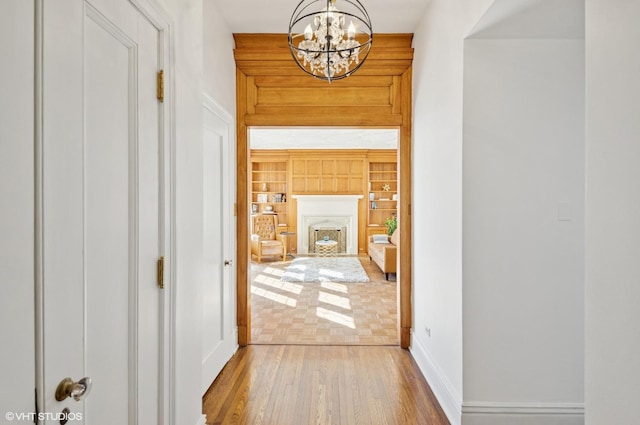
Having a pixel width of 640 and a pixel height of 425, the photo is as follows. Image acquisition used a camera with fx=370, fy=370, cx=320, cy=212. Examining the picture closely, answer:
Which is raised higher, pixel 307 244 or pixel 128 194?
pixel 128 194

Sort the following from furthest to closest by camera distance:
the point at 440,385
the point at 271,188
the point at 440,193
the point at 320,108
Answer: the point at 271,188
the point at 320,108
the point at 440,193
the point at 440,385

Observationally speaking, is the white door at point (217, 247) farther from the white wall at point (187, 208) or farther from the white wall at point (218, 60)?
the white wall at point (187, 208)

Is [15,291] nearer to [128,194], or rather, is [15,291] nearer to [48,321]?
[48,321]

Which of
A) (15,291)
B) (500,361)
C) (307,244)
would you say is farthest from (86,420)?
(307,244)

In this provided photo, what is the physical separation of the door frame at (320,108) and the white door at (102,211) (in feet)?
7.03

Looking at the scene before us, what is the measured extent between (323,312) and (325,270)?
306 cm

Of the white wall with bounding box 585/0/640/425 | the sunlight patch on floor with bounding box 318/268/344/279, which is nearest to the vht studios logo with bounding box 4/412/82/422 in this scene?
the white wall with bounding box 585/0/640/425

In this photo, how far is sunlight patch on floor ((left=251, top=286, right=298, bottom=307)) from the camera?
542 centimetres

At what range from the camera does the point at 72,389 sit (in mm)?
964

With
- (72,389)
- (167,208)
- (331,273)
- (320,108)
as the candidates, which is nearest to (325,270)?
(331,273)

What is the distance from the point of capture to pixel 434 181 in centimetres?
291

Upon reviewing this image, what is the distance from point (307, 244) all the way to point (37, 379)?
9619mm

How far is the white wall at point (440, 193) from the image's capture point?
2342mm

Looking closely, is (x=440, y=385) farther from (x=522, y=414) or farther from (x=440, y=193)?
(x=440, y=193)
